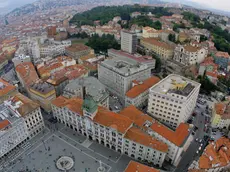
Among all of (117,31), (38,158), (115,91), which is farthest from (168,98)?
(117,31)

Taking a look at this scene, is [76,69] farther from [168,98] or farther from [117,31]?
[117,31]

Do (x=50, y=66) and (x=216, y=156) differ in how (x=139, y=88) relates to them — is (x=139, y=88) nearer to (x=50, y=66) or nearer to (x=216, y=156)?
(x=216, y=156)

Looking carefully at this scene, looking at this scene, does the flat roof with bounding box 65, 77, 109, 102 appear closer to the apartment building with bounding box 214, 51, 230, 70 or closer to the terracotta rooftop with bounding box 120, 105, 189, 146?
the terracotta rooftop with bounding box 120, 105, 189, 146

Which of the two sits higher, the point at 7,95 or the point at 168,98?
the point at 168,98

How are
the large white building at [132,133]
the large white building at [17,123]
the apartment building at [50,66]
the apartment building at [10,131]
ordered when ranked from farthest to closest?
the apartment building at [50,66], the large white building at [17,123], the apartment building at [10,131], the large white building at [132,133]

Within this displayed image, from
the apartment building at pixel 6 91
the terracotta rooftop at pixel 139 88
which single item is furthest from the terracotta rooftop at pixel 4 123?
the terracotta rooftop at pixel 139 88

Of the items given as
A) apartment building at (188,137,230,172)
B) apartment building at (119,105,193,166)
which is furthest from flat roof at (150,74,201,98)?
apartment building at (188,137,230,172)

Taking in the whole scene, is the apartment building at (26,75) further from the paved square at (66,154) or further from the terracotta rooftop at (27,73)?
the paved square at (66,154)
